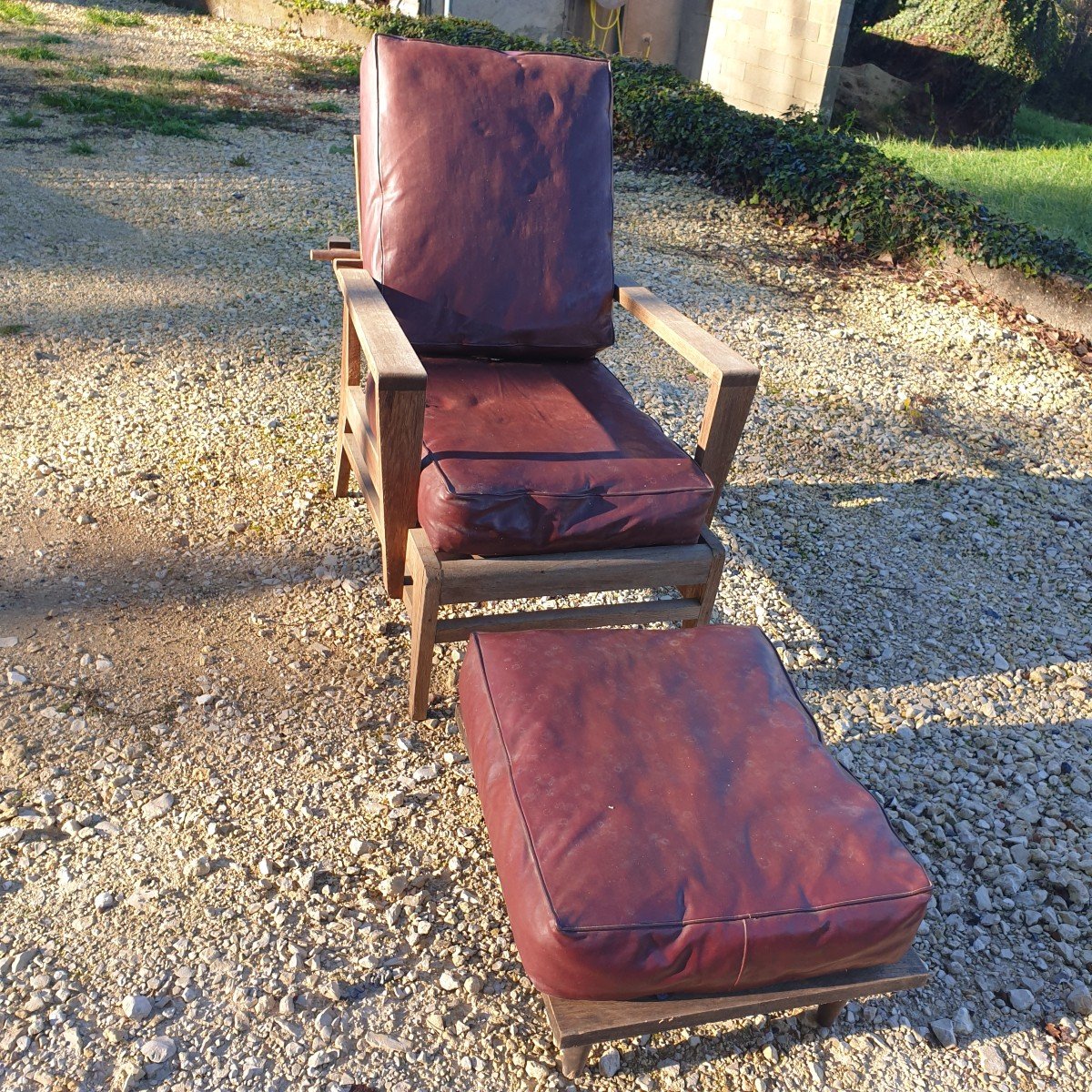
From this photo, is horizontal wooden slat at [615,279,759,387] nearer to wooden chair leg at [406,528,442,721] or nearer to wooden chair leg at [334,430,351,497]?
wooden chair leg at [406,528,442,721]

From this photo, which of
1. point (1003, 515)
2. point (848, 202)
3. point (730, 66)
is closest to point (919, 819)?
point (1003, 515)

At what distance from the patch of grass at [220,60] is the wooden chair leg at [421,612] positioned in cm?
719

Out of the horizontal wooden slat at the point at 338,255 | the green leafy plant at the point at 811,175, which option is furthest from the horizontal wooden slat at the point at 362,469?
the green leafy plant at the point at 811,175

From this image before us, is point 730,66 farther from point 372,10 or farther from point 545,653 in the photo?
point 545,653

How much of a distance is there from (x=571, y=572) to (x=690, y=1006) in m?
1.00

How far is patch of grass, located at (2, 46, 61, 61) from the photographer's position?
7.57 m

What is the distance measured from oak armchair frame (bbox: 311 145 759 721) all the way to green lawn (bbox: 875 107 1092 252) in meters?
4.05

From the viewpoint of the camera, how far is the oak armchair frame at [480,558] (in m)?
2.21

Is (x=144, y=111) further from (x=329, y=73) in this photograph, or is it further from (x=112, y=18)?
(x=112, y=18)

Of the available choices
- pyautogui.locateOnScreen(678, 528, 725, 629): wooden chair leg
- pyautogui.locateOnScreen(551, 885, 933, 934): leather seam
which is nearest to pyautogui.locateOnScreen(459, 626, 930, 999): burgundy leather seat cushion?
pyautogui.locateOnScreen(551, 885, 933, 934): leather seam

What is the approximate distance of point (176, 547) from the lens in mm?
2926

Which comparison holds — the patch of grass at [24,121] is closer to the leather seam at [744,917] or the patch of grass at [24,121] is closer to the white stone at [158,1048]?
the white stone at [158,1048]

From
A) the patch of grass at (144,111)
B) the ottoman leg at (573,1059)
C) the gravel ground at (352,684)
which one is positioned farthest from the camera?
the patch of grass at (144,111)

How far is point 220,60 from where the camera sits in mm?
8156
